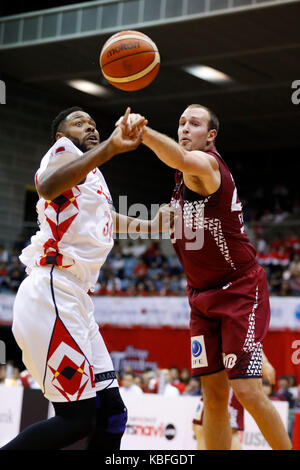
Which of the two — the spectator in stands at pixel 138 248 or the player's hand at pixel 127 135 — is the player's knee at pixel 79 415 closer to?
the player's hand at pixel 127 135

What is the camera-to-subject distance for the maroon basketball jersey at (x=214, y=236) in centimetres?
464

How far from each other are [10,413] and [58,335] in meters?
6.34

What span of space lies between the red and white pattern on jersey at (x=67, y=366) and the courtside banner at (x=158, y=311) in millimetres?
11203

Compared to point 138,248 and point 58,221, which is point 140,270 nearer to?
point 138,248

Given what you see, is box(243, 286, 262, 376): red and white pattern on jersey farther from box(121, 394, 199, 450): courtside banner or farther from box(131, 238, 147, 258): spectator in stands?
box(131, 238, 147, 258): spectator in stands

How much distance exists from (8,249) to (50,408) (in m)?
13.0

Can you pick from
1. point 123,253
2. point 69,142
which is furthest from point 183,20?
point 69,142

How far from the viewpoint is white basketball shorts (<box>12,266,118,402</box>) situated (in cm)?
363

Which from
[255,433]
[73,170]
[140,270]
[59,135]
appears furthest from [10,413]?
[140,270]

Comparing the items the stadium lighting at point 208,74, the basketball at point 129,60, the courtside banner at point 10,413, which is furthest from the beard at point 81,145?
the stadium lighting at point 208,74

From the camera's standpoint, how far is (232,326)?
15.0 ft

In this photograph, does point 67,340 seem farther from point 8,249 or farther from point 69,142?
point 8,249

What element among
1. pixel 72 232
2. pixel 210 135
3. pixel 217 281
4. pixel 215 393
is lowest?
pixel 215 393

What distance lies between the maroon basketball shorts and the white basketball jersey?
105 cm
